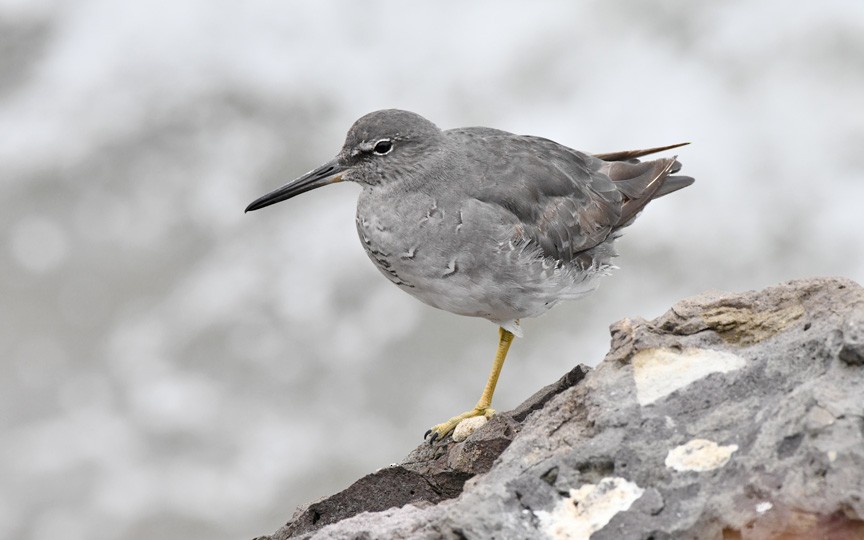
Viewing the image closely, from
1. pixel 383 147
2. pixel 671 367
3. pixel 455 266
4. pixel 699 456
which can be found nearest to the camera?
pixel 699 456

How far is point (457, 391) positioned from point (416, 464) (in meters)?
6.72

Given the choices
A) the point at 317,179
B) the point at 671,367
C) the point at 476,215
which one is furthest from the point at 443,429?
the point at 671,367

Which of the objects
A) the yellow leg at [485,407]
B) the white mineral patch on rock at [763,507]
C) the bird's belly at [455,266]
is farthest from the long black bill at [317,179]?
the white mineral patch on rock at [763,507]

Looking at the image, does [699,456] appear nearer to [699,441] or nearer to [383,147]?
[699,441]

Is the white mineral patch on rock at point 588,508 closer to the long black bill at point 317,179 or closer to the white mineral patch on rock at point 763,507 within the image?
the white mineral patch on rock at point 763,507

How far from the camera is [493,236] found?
7586 mm

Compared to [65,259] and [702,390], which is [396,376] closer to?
[65,259]

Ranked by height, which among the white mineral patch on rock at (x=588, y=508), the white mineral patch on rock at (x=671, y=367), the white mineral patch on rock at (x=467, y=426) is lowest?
the white mineral patch on rock at (x=588, y=508)

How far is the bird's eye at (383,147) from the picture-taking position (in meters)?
7.82

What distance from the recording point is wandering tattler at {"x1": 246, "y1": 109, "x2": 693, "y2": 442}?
7516 mm

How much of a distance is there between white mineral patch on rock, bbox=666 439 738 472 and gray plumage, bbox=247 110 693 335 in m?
3.28

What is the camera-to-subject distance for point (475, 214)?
301 inches

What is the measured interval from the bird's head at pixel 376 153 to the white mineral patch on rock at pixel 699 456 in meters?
3.88

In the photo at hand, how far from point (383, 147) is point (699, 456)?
13.4ft
